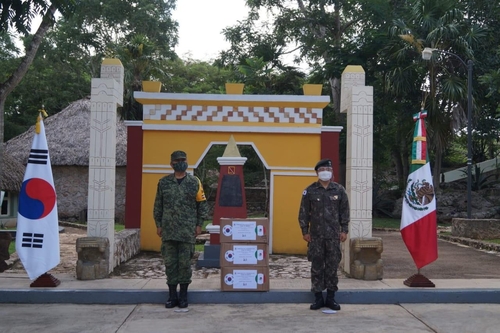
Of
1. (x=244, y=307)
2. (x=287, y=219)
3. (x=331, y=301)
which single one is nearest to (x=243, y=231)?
(x=244, y=307)

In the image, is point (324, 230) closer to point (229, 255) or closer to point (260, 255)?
point (260, 255)

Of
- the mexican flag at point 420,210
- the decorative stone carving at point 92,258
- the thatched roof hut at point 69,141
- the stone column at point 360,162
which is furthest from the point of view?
the thatched roof hut at point 69,141

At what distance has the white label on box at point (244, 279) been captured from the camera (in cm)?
701

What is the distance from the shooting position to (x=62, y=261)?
1034 cm

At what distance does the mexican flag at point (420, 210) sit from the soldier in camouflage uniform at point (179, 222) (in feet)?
9.46

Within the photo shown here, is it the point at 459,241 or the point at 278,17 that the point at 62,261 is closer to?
the point at 459,241

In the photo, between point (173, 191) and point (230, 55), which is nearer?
point (173, 191)

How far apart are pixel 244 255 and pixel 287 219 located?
Result: 460 cm

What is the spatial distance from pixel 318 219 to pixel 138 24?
2634cm

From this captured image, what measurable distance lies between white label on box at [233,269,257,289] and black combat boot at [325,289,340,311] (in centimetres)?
97

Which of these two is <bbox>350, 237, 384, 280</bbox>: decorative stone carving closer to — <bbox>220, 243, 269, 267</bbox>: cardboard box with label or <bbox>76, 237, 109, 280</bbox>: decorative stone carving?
<bbox>220, 243, 269, 267</bbox>: cardboard box with label

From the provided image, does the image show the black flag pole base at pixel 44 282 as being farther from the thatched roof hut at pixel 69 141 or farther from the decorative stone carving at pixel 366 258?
the thatched roof hut at pixel 69 141

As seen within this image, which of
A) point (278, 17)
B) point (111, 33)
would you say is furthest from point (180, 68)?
point (278, 17)

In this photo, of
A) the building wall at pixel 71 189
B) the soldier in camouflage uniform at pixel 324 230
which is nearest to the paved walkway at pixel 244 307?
the soldier in camouflage uniform at pixel 324 230
